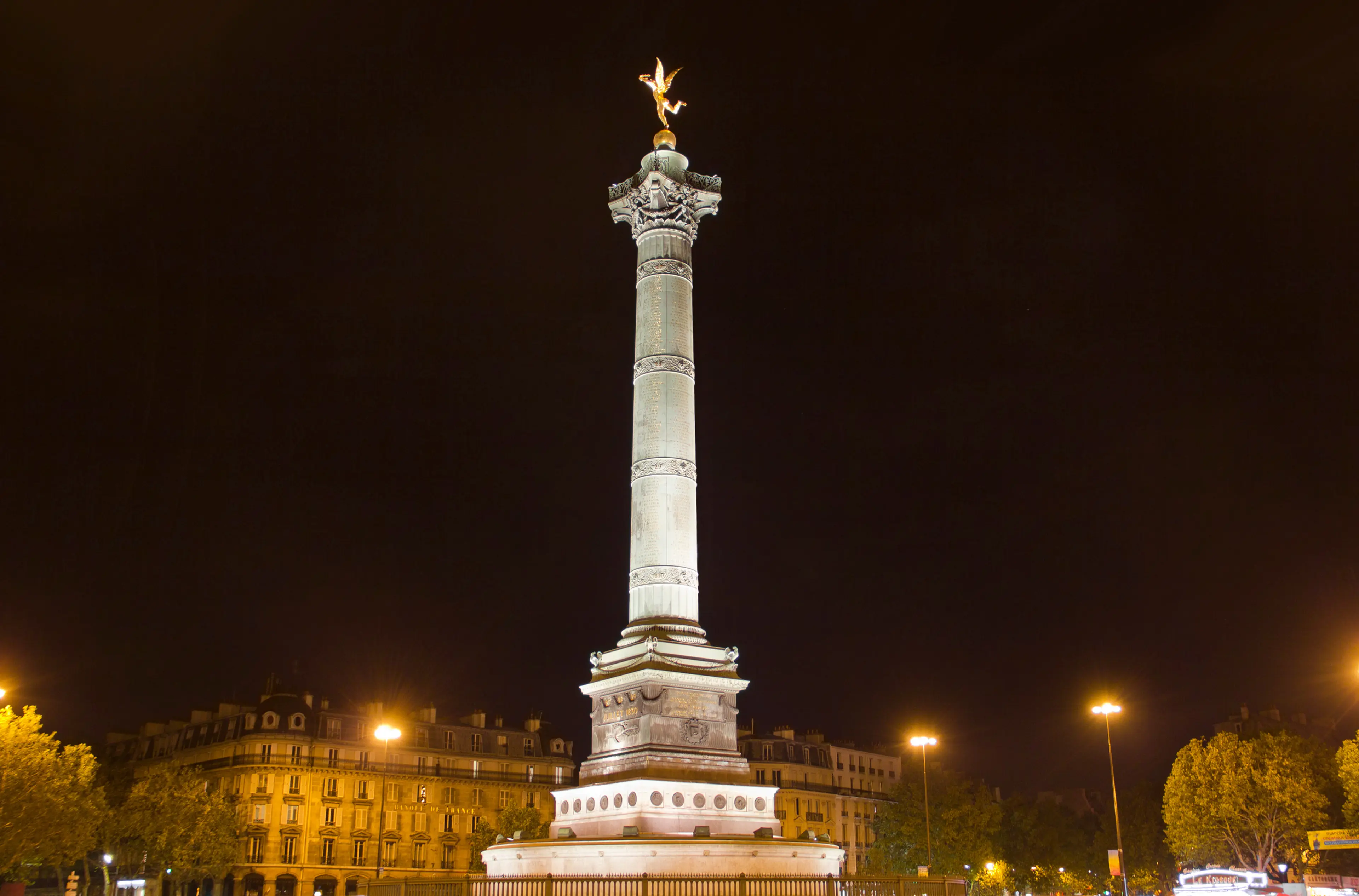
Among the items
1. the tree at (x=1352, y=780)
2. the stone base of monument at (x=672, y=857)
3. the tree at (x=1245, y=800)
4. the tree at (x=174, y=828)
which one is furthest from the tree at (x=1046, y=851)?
the stone base of monument at (x=672, y=857)

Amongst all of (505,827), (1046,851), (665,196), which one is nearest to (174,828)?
(505,827)

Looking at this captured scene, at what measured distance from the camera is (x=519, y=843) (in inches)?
1099

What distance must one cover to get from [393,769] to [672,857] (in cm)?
4578

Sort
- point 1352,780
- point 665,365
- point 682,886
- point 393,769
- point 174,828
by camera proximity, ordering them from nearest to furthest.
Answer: point 682,886 → point 665,365 → point 1352,780 → point 174,828 → point 393,769

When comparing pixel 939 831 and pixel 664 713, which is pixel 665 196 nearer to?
pixel 664 713

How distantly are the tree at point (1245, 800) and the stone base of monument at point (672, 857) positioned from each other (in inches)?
1075

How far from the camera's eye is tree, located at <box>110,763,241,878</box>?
51.4 m

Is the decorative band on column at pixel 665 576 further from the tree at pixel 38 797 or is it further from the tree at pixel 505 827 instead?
the tree at pixel 505 827

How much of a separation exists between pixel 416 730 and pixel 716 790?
45.3 meters

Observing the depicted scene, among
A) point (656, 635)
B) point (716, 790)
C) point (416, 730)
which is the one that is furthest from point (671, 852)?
point (416, 730)

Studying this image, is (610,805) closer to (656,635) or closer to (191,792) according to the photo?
(656,635)

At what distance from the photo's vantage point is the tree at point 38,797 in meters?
36.2

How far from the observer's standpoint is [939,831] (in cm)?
6194

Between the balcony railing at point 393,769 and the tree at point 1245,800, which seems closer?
the tree at point 1245,800
